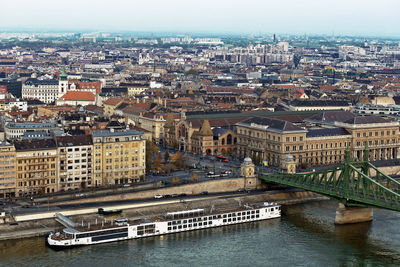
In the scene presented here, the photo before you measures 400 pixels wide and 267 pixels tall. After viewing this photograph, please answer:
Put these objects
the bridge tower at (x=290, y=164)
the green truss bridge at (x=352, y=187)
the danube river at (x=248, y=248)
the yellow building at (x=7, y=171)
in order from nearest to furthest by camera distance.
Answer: the danube river at (x=248, y=248)
the green truss bridge at (x=352, y=187)
the yellow building at (x=7, y=171)
the bridge tower at (x=290, y=164)

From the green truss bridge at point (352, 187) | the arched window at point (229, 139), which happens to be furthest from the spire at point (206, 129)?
the green truss bridge at point (352, 187)

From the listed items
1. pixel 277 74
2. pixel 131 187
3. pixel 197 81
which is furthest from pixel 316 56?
pixel 131 187

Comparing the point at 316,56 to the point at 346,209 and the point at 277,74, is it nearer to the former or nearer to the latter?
the point at 277,74

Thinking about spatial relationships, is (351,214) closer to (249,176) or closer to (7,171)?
(249,176)

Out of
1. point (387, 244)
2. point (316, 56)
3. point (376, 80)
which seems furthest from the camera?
point (316, 56)

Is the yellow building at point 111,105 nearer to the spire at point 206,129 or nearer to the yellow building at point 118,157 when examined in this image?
the spire at point 206,129
